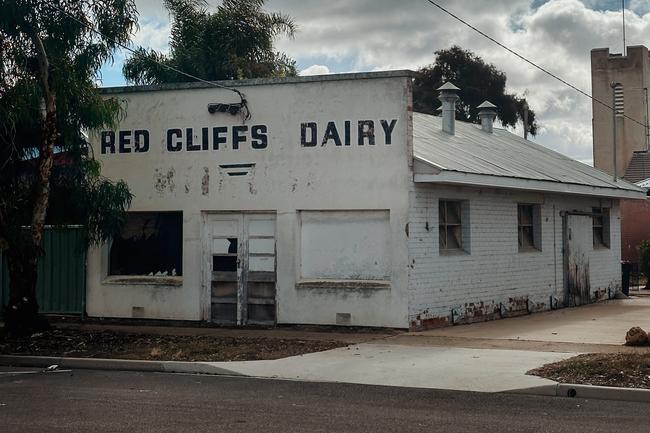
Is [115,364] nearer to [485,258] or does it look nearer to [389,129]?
[389,129]

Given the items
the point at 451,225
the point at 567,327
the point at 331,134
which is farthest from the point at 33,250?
the point at 567,327

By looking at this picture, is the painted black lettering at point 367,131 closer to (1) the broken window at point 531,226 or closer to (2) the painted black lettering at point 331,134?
(2) the painted black lettering at point 331,134

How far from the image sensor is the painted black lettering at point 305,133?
57.4 feet

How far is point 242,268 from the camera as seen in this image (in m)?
17.9

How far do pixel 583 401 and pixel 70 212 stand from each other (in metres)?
10.4

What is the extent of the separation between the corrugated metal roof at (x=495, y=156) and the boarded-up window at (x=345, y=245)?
163 centimetres

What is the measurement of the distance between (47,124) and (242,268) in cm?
465

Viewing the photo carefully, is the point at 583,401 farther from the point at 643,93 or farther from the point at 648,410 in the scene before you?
the point at 643,93

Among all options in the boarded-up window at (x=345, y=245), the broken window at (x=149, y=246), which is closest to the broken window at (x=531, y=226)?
the boarded-up window at (x=345, y=245)

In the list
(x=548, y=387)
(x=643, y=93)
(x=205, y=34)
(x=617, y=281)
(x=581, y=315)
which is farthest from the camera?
(x=643, y=93)

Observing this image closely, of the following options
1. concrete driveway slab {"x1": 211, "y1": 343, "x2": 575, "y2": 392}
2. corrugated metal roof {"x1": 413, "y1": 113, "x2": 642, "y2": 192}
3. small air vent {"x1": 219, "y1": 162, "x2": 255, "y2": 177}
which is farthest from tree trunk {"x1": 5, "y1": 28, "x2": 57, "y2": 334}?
corrugated metal roof {"x1": 413, "y1": 113, "x2": 642, "y2": 192}

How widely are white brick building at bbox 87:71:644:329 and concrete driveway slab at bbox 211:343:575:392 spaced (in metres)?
2.83

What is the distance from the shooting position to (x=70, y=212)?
675 inches

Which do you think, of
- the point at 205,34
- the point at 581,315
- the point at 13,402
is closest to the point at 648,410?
the point at 13,402
